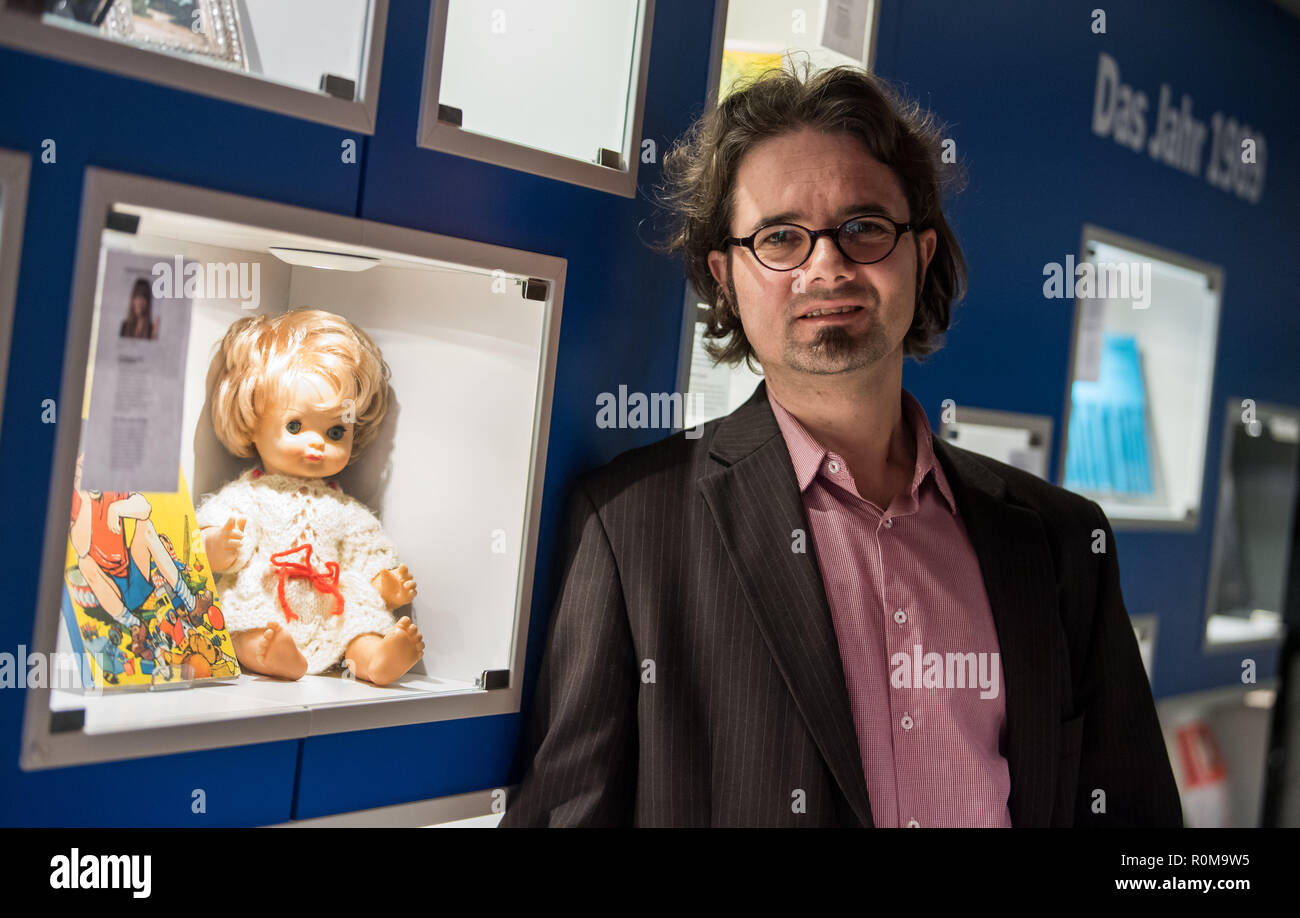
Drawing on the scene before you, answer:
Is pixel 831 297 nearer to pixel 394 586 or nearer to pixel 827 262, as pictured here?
pixel 827 262

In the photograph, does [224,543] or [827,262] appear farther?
[827,262]

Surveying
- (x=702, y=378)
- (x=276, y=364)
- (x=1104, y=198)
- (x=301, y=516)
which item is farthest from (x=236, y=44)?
(x=1104, y=198)

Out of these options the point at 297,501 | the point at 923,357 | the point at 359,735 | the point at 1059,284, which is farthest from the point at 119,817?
the point at 1059,284

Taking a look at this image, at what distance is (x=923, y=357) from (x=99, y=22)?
1572 millimetres

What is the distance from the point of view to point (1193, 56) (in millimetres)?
3338

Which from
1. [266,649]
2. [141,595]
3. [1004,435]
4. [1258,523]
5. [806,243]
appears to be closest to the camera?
[141,595]

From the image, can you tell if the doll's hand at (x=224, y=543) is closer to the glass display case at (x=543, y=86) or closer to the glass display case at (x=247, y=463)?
the glass display case at (x=247, y=463)

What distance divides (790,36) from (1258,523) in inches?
115

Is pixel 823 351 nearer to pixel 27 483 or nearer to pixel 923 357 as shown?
pixel 923 357

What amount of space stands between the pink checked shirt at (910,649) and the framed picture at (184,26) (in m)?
1.00

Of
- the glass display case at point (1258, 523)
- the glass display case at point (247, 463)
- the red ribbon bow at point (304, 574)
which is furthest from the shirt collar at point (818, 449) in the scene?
the glass display case at point (1258, 523)

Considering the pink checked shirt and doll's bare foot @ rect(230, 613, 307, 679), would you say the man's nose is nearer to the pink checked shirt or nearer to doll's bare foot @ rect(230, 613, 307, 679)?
the pink checked shirt

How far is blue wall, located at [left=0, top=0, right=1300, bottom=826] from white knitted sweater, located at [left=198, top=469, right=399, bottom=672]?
0.17m

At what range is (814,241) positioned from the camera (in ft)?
5.81
